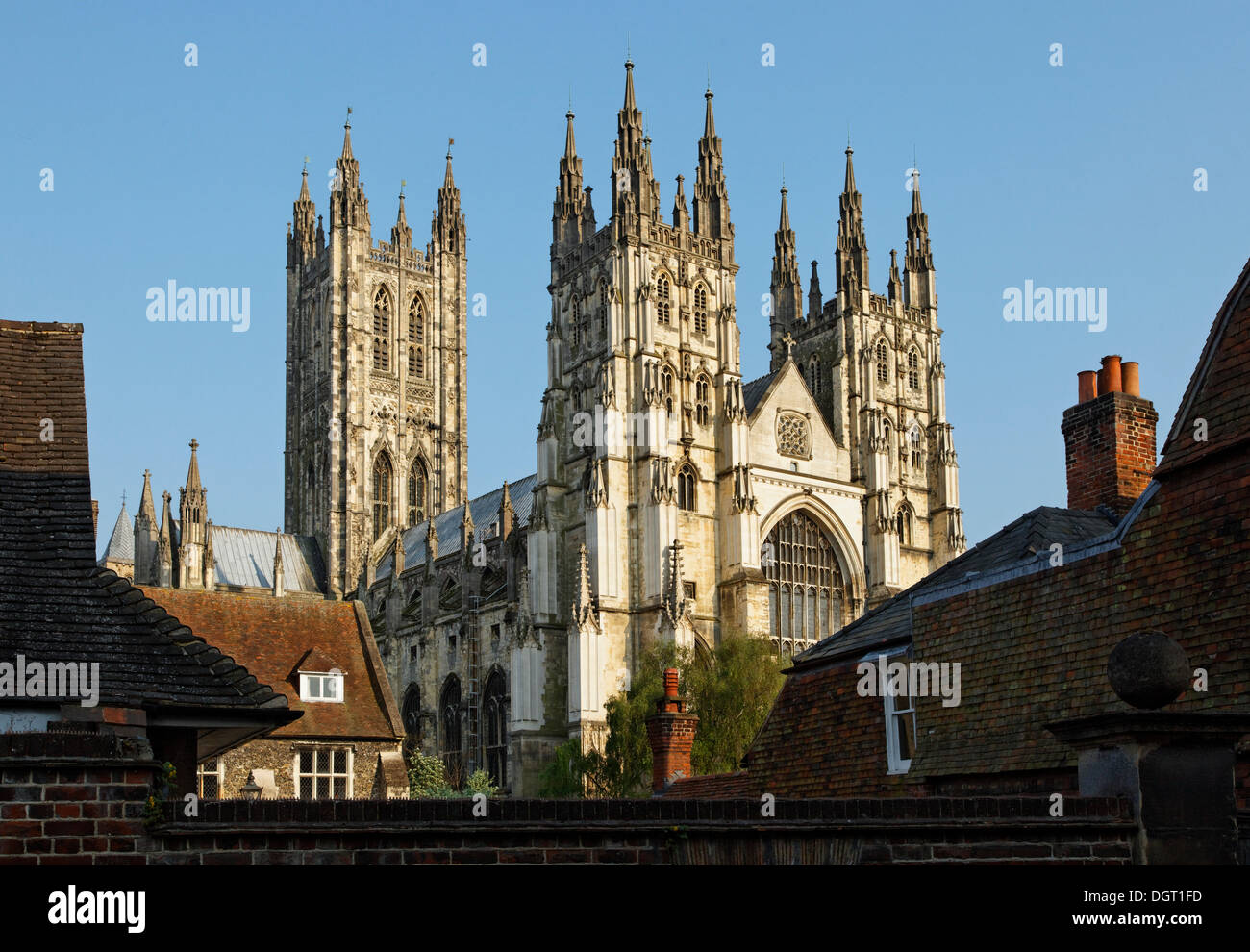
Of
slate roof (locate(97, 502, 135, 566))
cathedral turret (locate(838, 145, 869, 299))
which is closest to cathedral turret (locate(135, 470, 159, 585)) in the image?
slate roof (locate(97, 502, 135, 566))

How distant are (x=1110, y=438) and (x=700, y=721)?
29.0 m

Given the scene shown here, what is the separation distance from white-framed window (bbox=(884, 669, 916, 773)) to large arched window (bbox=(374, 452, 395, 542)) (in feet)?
240

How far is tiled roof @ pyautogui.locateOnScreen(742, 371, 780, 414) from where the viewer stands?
207 feet

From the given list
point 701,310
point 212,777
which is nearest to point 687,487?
point 701,310

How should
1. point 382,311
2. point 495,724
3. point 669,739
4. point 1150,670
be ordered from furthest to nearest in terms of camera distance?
point 382,311 → point 495,724 → point 669,739 → point 1150,670

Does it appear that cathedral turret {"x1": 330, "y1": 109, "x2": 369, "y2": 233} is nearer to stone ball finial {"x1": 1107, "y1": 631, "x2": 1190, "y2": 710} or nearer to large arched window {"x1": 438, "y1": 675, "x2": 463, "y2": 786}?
large arched window {"x1": 438, "y1": 675, "x2": 463, "y2": 786}

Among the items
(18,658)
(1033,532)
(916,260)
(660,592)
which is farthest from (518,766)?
(18,658)

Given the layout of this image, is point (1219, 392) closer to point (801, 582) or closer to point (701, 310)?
point (801, 582)

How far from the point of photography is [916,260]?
72.2m

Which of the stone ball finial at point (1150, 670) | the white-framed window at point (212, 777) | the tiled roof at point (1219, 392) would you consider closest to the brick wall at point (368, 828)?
the stone ball finial at point (1150, 670)

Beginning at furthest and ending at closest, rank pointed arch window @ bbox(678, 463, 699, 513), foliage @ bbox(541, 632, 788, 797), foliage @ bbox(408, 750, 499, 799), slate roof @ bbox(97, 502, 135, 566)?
slate roof @ bbox(97, 502, 135, 566) < pointed arch window @ bbox(678, 463, 699, 513) < foliage @ bbox(541, 632, 788, 797) < foliage @ bbox(408, 750, 499, 799)

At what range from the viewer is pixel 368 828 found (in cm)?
733
